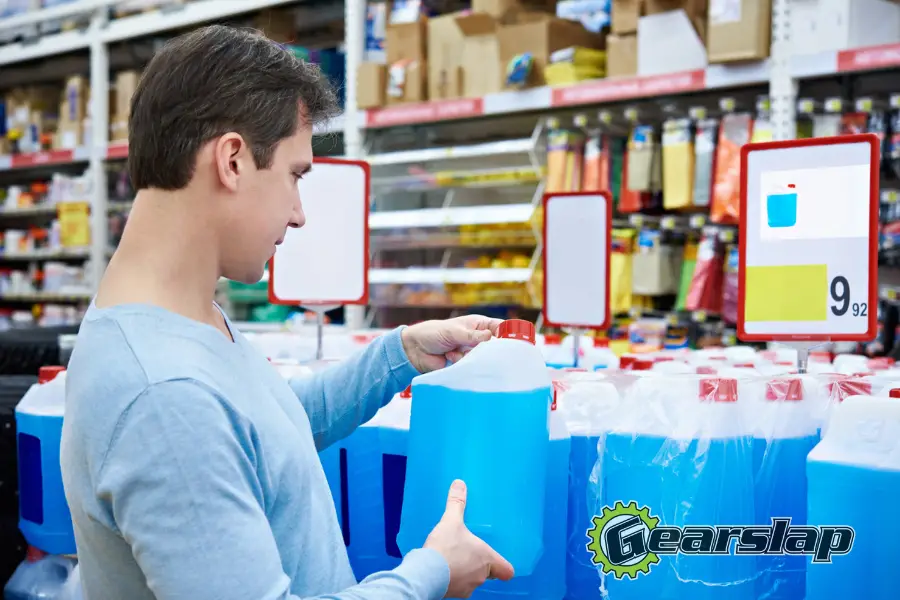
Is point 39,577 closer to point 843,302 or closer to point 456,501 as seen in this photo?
point 456,501

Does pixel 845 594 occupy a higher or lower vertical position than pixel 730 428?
lower

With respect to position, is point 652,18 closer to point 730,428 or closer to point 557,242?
point 557,242

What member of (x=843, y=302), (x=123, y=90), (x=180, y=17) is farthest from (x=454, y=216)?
(x=843, y=302)

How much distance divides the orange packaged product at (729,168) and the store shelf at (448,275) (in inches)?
37.9

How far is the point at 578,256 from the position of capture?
244cm

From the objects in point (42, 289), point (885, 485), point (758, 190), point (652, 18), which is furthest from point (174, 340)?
point (42, 289)

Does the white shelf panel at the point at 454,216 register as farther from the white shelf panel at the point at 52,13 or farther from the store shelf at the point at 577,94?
the white shelf panel at the point at 52,13

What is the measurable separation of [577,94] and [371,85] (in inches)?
49.6

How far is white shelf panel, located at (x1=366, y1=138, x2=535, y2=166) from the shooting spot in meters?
4.83

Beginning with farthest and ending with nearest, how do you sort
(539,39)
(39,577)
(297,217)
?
(539,39), (39,577), (297,217)

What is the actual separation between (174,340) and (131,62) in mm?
6700

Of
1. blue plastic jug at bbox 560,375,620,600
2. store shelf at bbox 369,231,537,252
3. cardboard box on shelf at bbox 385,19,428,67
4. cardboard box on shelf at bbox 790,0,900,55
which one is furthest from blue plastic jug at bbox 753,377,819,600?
cardboard box on shelf at bbox 385,19,428,67

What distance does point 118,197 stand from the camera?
6980mm

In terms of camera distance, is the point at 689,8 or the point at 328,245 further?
the point at 689,8
